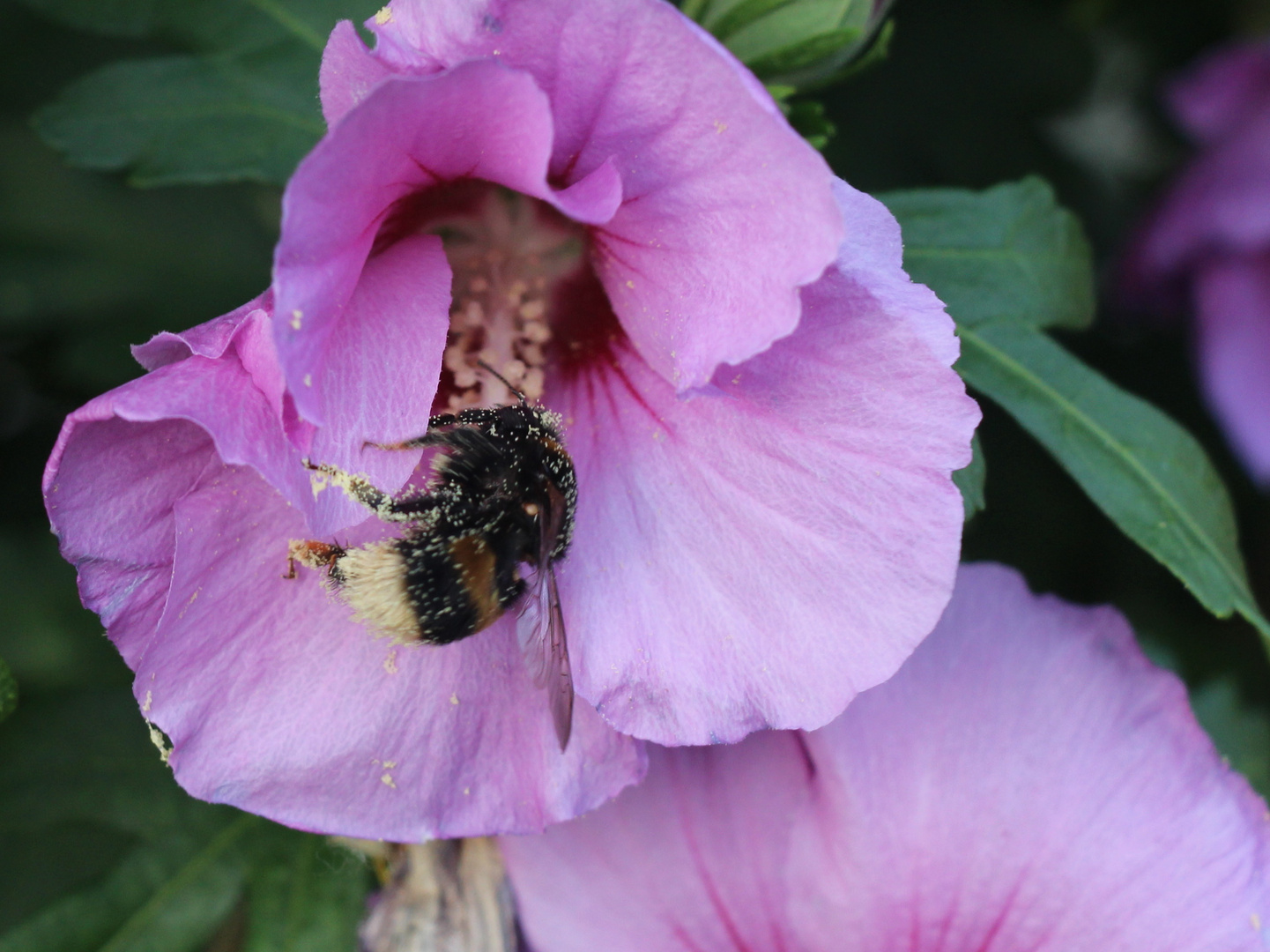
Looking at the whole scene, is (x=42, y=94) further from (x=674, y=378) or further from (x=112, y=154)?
(x=674, y=378)

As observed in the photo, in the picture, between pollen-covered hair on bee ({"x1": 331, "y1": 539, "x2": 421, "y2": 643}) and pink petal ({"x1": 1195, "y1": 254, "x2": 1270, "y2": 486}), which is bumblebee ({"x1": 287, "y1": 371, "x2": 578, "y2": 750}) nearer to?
pollen-covered hair on bee ({"x1": 331, "y1": 539, "x2": 421, "y2": 643})

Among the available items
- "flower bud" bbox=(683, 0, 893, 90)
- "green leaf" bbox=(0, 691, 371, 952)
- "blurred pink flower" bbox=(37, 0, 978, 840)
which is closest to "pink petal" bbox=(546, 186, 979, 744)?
"blurred pink flower" bbox=(37, 0, 978, 840)

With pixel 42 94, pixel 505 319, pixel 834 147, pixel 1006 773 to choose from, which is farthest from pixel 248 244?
pixel 1006 773

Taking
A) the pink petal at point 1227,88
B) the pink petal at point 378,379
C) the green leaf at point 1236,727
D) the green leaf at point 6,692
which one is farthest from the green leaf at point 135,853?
the pink petal at point 1227,88

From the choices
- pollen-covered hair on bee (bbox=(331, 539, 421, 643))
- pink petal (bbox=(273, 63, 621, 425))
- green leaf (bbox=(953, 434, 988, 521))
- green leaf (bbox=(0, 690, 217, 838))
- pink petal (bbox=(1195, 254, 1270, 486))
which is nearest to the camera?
pink petal (bbox=(273, 63, 621, 425))

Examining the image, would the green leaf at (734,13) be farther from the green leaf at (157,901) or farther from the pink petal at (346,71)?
the green leaf at (157,901)

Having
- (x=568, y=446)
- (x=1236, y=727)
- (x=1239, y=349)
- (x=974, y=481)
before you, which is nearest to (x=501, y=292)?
(x=568, y=446)

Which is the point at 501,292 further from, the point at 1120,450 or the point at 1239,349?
the point at 1239,349
